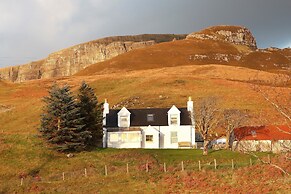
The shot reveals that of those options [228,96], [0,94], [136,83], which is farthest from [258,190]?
[0,94]

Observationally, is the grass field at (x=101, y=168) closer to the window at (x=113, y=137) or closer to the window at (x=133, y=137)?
the window at (x=113, y=137)

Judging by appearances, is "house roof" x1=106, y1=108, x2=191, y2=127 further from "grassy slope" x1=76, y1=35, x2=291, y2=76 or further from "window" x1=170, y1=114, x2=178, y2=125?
"grassy slope" x1=76, y1=35, x2=291, y2=76

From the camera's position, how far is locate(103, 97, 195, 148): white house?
162ft

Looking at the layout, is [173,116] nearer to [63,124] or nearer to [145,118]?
[145,118]

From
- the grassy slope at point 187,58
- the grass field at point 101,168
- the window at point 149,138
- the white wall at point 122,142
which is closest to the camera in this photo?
the grass field at point 101,168

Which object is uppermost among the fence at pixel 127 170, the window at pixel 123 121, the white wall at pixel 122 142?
the window at pixel 123 121

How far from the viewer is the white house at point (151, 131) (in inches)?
1948

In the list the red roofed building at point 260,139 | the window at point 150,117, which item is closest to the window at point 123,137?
the window at point 150,117

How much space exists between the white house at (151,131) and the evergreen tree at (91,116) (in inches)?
63.4

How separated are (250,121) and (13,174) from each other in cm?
3862

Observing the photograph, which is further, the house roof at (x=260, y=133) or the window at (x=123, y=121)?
the window at (x=123, y=121)

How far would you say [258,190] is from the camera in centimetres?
2506

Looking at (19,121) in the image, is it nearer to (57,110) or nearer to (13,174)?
(57,110)

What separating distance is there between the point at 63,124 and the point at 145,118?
11808 mm
